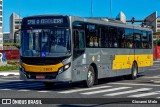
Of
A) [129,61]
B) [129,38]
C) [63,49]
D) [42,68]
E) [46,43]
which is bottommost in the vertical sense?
[42,68]

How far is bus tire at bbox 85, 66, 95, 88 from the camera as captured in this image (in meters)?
17.7

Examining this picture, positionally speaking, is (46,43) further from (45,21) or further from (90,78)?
(90,78)

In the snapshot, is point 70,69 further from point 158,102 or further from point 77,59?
point 158,102

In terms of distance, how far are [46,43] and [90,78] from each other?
2813mm

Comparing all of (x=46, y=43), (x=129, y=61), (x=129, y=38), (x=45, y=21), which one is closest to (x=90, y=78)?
(x=46, y=43)

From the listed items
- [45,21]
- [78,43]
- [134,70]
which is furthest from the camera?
[134,70]

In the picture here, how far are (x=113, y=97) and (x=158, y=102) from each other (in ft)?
7.10

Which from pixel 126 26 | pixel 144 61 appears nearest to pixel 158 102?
pixel 126 26

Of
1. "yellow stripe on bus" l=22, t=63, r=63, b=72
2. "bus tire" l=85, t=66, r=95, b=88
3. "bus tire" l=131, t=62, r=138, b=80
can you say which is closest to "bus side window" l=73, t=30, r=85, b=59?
"yellow stripe on bus" l=22, t=63, r=63, b=72

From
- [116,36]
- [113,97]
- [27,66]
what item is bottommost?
[113,97]

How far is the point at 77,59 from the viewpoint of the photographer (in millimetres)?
16656

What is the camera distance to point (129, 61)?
73.7 feet

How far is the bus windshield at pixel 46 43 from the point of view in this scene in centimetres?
1614

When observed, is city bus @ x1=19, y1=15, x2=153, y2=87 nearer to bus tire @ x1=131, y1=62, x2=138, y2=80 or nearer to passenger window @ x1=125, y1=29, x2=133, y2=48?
passenger window @ x1=125, y1=29, x2=133, y2=48
